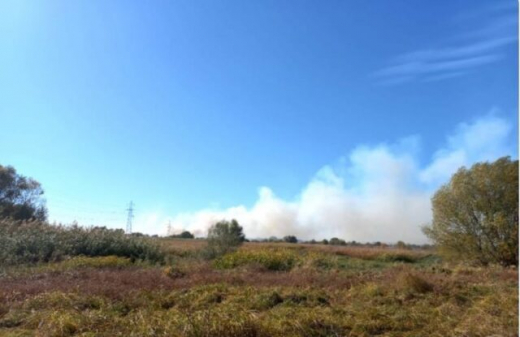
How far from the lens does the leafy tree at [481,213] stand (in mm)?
24094

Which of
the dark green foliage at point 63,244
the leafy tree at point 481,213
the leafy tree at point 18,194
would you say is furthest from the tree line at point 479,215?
the leafy tree at point 18,194

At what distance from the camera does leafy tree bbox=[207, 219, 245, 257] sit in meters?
29.5

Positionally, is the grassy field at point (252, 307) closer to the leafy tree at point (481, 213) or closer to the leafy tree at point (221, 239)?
the leafy tree at point (481, 213)

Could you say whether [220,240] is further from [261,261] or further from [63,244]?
[63,244]

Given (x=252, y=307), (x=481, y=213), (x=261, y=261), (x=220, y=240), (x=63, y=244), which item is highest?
(x=481, y=213)

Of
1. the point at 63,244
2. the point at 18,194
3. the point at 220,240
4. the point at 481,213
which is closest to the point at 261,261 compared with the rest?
the point at 220,240

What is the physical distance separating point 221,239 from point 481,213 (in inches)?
630

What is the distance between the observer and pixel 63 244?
2355 centimetres

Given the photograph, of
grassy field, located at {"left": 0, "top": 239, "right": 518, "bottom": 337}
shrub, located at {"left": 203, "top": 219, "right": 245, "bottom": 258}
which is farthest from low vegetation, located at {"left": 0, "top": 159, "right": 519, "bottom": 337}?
shrub, located at {"left": 203, "top": 219, "right": 245, "bottom": 258}

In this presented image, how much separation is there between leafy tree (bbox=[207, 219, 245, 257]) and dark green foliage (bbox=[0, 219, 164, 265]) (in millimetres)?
3535

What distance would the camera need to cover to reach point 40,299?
910cm

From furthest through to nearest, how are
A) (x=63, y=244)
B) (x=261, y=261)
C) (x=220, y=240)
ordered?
(x=220, y=240), (x=63, y=244), (x=261, y=261)

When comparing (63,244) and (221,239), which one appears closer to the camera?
(63,244)

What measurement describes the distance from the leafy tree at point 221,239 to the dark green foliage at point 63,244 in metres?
3.53
